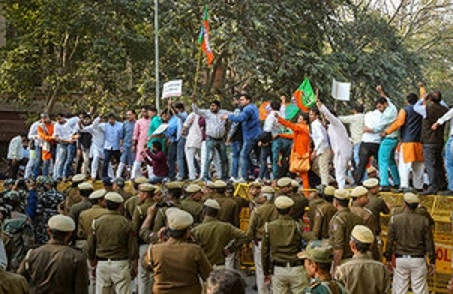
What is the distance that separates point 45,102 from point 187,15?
24.4 feet

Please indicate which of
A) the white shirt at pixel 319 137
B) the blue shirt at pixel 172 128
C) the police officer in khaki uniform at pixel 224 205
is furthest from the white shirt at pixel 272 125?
the police officer in khaki uniform at pixel 224 205

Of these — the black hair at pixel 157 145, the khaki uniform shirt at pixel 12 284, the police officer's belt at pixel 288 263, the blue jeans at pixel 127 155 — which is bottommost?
the police officer's belt at pixel 288 263

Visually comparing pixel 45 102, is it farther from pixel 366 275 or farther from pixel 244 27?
pixel 366 275

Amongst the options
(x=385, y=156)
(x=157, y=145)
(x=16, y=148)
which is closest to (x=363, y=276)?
(x=385, y=156)

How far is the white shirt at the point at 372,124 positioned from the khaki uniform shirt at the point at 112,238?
570 centimetres

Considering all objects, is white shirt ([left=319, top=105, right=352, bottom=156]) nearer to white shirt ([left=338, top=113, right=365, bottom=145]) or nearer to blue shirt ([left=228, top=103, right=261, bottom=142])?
white shirt ([left=338, top=113, right=365, bottom=145])

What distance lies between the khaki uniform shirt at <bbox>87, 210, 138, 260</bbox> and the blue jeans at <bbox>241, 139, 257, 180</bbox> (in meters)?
6.07

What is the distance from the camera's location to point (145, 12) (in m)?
25.2

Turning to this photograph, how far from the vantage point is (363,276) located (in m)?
7.14

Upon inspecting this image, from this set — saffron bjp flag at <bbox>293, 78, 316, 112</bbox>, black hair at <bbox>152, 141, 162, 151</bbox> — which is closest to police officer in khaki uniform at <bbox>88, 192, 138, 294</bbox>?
black hair at <bbox>152, 141, 162, 151</bbox>

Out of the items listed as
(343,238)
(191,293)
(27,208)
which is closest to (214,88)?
(27,208)

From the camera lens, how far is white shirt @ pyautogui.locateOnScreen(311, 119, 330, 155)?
1434 centimetres

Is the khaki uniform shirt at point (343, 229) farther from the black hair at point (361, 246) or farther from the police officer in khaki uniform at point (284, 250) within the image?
the black hair at point (361, 246)

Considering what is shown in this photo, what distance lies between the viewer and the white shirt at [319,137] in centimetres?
1434
